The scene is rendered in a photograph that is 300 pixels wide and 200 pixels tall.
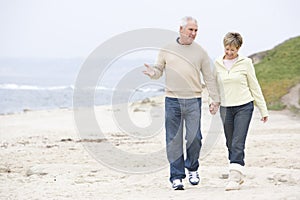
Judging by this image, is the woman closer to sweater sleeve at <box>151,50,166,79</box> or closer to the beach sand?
the beach sand

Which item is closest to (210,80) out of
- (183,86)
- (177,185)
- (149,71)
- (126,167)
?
(183,86)

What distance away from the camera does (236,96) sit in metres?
6.82

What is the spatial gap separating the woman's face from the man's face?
46cm

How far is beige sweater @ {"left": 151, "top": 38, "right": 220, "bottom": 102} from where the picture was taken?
7027 mm

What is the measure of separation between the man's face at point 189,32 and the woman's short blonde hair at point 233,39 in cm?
42

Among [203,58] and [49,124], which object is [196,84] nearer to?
[203,58]

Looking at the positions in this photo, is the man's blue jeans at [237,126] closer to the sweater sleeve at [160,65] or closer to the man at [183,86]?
the man at [183,86]

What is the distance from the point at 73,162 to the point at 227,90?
5.15 meters

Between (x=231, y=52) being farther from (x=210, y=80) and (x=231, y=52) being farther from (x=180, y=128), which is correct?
(x=180, y=128)

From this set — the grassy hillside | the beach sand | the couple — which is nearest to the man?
the couple

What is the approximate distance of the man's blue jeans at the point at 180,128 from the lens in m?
7.13

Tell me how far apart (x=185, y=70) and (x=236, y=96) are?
0.71 metres

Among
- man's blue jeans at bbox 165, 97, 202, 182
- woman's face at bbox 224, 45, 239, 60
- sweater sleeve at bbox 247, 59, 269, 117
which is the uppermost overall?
woman's face at bbox 224, 45, 239, 60

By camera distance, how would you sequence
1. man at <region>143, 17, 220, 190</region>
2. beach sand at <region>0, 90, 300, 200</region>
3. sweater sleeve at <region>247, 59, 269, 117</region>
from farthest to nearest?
beach sand at <region>0, 90, 300, 200</region> < man at <region>143, 17, 220, 190</region> < sweater sleeve at <region>247, 59, 269, 117</region>
